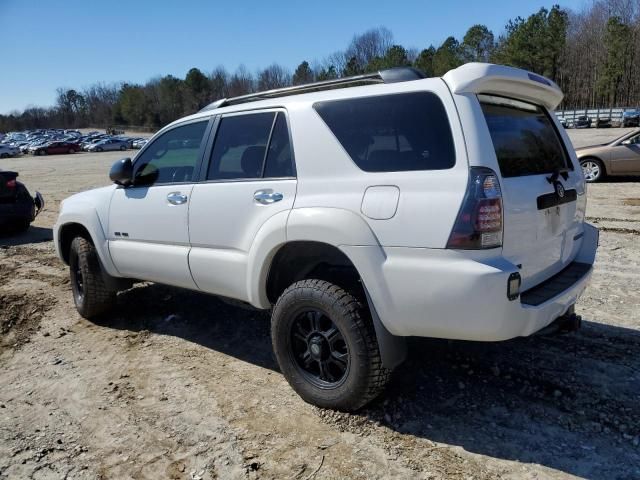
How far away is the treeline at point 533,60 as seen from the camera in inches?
2537

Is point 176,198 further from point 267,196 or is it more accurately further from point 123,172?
point 267,196

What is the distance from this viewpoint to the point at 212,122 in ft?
13.4

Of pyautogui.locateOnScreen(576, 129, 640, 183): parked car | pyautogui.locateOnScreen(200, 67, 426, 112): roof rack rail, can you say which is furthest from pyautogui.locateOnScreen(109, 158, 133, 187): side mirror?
pyautogui.locateOnScreen(576, 129, 640, 183): parked car

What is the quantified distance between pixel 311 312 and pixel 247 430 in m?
0.81

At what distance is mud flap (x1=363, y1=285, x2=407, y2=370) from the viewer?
2996 millimetres

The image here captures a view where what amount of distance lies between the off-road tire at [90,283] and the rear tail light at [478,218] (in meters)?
3.60

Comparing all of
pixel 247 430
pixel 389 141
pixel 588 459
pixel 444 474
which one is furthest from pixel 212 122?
pixel 588 459

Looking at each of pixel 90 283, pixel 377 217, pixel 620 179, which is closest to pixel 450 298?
pixel 377 217

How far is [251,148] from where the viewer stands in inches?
147

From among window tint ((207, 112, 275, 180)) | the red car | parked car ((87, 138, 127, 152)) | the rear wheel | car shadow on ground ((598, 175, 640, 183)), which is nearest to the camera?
window tint ((207, 112, 275, 180))

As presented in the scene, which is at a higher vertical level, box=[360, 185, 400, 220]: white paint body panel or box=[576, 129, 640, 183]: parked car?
box=[360, 185, 400, 220]: white paint body panel

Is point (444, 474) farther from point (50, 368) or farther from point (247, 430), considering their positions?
point (50, 368)

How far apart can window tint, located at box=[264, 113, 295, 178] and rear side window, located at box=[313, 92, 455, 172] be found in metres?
0.33

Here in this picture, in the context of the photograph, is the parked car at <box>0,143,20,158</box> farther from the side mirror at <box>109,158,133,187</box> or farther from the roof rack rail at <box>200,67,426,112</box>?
the roof rack rail at <box>200,67,426,112</box>
